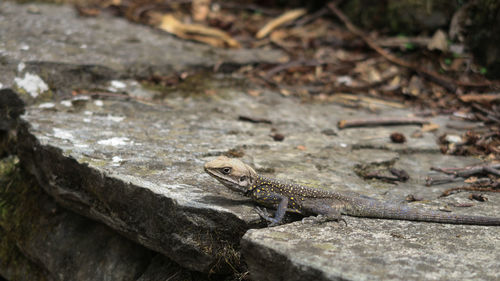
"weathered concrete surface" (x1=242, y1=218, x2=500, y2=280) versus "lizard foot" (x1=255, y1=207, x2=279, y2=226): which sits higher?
"weathered concrete surface" (x1=242, y1=218, x2=500, y2=280)

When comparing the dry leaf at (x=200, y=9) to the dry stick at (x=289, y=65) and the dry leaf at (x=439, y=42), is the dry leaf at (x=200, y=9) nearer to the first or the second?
the dry stick at (x=289, y=65)

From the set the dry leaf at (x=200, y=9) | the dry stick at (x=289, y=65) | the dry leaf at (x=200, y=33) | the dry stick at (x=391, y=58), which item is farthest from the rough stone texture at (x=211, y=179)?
the dry leaf at (x=200, y=9)

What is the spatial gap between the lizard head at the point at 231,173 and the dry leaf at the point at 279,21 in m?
5.74

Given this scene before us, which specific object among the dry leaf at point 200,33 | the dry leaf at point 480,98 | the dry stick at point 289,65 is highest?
the dry leaf at point 480,98

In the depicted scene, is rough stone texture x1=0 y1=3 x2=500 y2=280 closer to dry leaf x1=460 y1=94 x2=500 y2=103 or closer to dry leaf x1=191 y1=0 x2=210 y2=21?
dry leaf x1=460 y1=94 x2=500 y2=103

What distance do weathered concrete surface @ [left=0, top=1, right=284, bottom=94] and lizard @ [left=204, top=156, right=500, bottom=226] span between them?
11.3ft

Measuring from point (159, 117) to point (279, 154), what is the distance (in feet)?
5.59

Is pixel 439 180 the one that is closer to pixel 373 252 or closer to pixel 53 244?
pixel 373 252

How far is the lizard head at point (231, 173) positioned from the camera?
12.7 feet

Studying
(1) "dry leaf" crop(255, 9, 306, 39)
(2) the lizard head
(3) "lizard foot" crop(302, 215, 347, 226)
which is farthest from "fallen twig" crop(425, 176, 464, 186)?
(1) "dry leaf" crop(255, 9, 306, 39)

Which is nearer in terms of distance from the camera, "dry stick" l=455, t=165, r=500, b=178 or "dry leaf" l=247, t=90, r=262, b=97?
"dry stick" l=455, t=165, r=500, b=178

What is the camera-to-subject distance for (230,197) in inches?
163

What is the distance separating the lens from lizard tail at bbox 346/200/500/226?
12.8 ft

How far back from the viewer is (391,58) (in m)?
8.30
